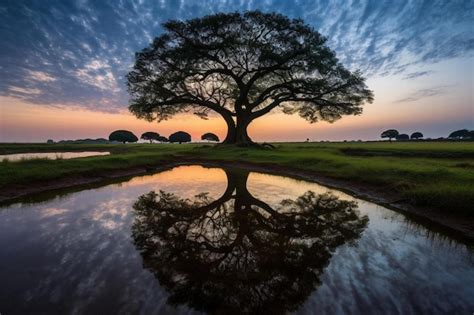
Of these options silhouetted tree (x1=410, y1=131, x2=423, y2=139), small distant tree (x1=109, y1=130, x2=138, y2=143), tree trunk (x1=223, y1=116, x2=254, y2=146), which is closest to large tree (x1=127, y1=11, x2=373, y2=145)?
tree trunk (x1=223, y1=116, x2=254, y2=146)

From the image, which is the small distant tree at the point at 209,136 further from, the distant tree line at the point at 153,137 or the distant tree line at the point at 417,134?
the distant tree line at the point at 417,134

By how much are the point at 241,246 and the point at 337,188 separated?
8.79 meters

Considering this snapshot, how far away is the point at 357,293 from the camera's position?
3.99 m

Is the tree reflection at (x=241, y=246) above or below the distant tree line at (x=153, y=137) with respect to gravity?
below

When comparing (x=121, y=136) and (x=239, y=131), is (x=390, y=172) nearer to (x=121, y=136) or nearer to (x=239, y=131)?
(x=239, y=131)

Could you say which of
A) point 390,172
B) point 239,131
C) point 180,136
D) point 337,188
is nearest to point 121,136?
point 180,136

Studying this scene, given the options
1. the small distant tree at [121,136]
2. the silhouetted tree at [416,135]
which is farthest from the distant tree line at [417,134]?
the small distant tree at [121,136]

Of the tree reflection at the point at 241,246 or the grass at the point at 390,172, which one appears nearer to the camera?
the tree reflection at the point at 241,246

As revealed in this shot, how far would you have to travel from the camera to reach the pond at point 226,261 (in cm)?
372

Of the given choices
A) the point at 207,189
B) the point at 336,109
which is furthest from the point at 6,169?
the point at 336,109

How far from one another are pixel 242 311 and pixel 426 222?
690cm

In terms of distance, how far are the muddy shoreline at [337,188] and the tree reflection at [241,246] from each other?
1.74 m

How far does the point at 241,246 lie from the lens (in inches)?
231

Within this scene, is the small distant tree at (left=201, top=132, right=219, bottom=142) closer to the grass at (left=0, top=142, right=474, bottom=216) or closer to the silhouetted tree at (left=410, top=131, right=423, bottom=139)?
the grass at (left=0, top=142, right=474, bottom=216)
